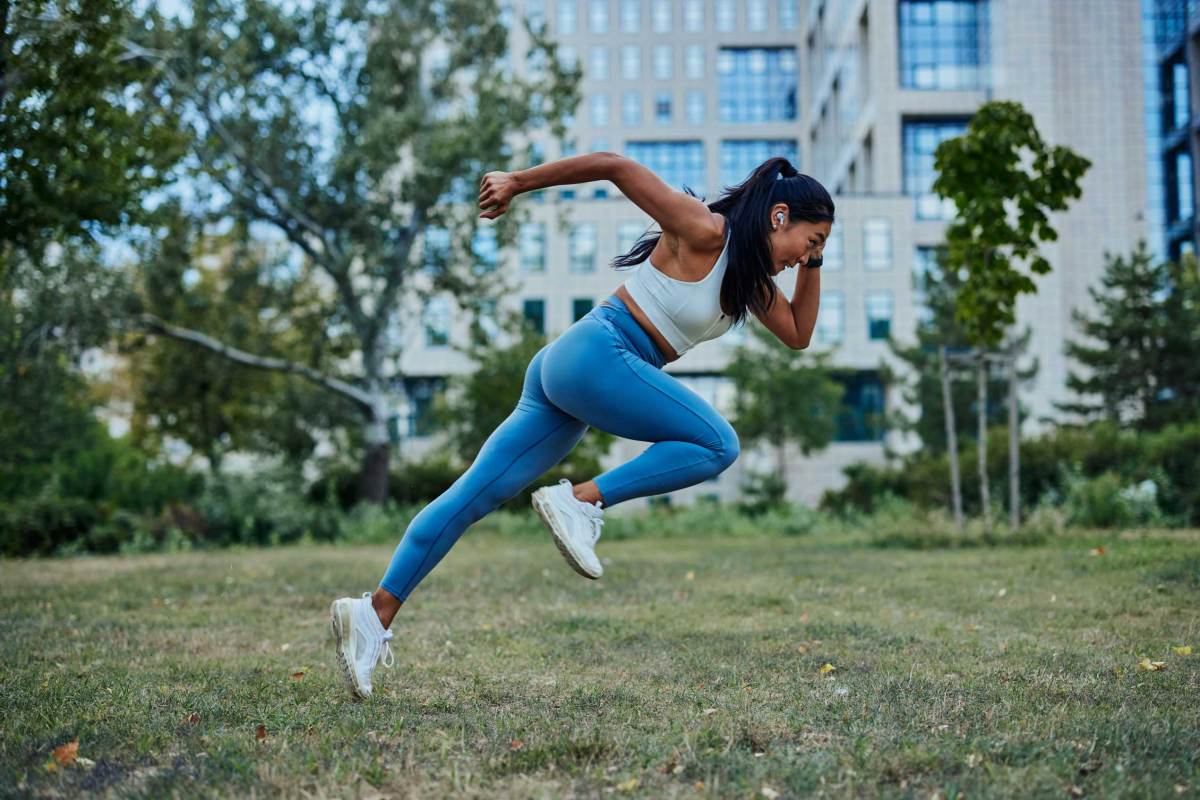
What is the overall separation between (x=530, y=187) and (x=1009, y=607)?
178 inches

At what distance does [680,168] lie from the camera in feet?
207

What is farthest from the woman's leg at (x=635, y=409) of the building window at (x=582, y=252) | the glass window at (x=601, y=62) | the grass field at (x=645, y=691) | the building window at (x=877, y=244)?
the glass window at (x=601, y=62)

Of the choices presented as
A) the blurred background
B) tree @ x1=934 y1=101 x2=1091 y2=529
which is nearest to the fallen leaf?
the blurred background

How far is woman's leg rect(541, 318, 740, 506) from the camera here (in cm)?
402

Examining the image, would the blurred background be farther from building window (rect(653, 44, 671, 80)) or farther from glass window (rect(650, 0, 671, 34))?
glass window (rect(650, 0, 671, 34))

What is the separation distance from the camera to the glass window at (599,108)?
209ft

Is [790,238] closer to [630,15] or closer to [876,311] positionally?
[876,311]

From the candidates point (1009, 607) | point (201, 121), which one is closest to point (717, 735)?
point (1009, 607)

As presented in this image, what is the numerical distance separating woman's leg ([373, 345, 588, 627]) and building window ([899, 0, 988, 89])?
159 ft

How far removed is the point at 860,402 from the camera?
169 ft

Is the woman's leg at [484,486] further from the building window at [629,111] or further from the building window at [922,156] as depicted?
the building window at [629,111]

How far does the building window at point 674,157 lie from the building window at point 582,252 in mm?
12234

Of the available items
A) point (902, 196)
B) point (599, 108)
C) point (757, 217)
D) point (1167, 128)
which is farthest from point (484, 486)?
point (599, 108)

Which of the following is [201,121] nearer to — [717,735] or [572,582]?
[572,582]
